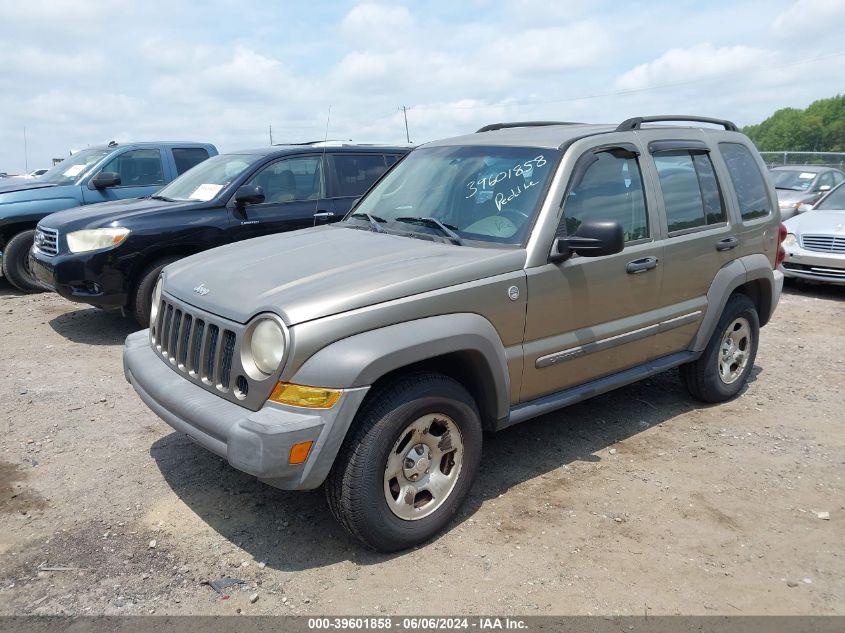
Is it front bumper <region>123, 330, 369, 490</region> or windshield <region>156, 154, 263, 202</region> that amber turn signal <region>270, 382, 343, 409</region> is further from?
windshield <region>156, 154, 263, 202</region>

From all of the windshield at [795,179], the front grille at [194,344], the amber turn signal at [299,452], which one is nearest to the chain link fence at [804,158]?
the windshield at [795,179]

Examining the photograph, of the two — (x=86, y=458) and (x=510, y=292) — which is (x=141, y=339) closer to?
(x=86, y=458)

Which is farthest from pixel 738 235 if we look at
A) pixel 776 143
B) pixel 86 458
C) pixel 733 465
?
pixel 776 143

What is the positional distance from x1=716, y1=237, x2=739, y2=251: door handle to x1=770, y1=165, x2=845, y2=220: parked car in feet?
29.0

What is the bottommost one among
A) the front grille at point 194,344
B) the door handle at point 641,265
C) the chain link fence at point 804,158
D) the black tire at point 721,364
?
the black tire at point 721,364

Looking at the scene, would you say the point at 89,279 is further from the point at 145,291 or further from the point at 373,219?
the point at 373,219

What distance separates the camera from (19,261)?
872 cm

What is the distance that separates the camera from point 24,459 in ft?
13.8

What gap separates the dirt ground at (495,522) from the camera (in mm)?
3004

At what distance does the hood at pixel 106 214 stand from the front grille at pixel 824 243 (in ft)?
25.3

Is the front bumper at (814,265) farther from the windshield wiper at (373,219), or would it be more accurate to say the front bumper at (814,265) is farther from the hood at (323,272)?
the hood at (323,272)

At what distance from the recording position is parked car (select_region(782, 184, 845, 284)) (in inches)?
356

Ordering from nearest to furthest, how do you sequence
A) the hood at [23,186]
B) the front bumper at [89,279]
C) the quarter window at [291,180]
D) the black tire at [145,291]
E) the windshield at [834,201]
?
the front bumper at [89,279]
the black tire at [145,291]
the quarter window at [291,180]
the hood at [23,186]
the windshield at [834,201]

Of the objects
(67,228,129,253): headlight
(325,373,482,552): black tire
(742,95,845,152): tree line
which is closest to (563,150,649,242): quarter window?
(325,373,482,552): black tire
